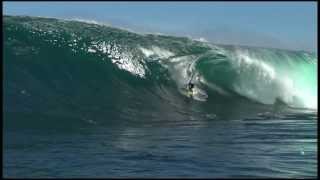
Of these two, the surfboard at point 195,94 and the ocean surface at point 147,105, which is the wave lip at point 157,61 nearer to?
the ocean surface at point 147,105

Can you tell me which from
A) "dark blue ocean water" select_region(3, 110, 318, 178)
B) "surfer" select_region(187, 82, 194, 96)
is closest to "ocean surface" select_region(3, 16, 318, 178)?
"dark blue ocean water" select_region(3, 110, 318, 178)

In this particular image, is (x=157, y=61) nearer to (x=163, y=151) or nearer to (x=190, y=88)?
(x=190, y=88)

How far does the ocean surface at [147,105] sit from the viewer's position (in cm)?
934

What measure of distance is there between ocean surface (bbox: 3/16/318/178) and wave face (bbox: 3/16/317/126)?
0.04m

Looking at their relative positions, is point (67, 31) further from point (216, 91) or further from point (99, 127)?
point (99, 127)

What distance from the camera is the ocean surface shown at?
30.6 ft

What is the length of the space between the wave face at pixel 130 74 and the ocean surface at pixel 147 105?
0.13ft

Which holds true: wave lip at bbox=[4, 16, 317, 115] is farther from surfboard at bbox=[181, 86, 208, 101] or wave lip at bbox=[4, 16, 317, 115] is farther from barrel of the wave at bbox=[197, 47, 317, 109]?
surfboard at bbox=[181, 86, 208, 101]

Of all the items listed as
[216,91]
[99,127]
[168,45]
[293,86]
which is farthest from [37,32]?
[293,86]

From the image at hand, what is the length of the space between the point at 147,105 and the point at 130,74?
8.78 feet

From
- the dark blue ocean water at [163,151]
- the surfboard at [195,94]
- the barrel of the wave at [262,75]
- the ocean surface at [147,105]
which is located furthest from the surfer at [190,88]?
the dark blue ocean water at [163,151]

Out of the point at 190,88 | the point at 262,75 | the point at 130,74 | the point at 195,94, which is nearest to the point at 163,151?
the point at 130,74

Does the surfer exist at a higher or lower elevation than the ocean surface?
lower

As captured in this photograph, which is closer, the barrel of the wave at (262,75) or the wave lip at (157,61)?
the wave lip at (157,61)
